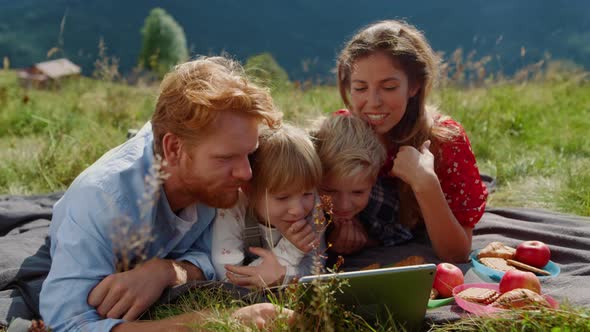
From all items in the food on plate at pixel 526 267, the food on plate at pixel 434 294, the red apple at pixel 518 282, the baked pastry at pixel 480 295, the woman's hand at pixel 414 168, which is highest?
the woman's hand at pixel 414 168

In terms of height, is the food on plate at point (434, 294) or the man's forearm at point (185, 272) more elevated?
the man's forearm at point (185, 272)

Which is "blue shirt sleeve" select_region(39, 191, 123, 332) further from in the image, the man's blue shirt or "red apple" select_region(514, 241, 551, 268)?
"red apple" select_region(514, 241, 551, 268)

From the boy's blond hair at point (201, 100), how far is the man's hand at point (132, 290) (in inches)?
23.4

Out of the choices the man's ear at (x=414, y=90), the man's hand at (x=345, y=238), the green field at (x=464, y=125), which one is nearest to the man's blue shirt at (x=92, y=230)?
the man's hand at (x=345, y=238)

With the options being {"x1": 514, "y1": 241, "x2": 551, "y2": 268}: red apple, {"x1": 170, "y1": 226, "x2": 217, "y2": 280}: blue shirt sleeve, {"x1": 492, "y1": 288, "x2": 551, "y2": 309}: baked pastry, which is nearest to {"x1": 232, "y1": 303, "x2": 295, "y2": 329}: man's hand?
{"x1": 170, "y1": 226, "x2": 217, "y2": 280}: blue shirt sleeve

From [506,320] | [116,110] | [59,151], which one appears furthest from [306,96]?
[506,320]

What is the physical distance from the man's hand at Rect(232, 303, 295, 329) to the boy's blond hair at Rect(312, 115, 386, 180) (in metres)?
1.07

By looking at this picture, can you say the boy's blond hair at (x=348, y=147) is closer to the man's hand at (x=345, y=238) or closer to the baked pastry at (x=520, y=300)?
the man's hand at (x=345, y=238)

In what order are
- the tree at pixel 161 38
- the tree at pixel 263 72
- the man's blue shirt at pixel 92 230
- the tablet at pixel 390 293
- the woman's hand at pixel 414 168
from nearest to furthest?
the tablet at pixel 390 293 < the man's blue shirt at pixel 92 230 < the woman's hand at pixel 414 168 < the tree at pixel 263 72 < the tree at pixel 161 38

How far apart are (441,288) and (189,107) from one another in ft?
5.14

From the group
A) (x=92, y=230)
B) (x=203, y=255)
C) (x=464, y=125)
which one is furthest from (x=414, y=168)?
(x=464, y=125)

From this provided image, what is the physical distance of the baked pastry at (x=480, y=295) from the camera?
2727mm

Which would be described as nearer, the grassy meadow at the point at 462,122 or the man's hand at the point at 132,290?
the man's hand at the point at 132,290

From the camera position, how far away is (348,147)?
11.2 feet
